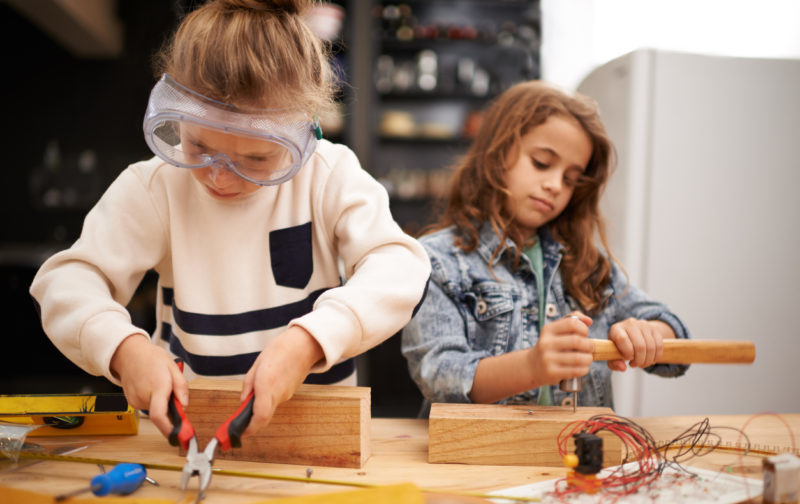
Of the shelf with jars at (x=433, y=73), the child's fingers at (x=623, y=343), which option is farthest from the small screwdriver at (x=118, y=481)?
the shelf with jars at (x=433, y=73)

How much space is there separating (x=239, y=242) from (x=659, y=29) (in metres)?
2.43

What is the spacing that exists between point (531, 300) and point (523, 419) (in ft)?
1.59

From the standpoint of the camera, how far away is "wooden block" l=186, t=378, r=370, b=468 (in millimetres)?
784

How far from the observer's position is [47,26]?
322 centimetres

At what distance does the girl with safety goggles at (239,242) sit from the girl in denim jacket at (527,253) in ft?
0.76

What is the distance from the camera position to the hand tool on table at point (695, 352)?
2.85 feet

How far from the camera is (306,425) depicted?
79 centimetres

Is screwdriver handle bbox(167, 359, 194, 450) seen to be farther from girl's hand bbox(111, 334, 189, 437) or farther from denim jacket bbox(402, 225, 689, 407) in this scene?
denim jacket bbox(402, 225, 689, 407)

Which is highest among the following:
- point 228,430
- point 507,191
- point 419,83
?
point 419,83

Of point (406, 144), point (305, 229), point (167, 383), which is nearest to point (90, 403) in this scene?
point (167, 383)

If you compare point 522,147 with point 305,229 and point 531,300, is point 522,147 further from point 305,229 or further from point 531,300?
point 305,229

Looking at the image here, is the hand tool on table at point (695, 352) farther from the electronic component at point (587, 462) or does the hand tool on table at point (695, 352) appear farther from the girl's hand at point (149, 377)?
the girl's hand at point (149, 377)

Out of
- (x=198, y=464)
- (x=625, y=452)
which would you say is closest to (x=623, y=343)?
(x=625, y=452)

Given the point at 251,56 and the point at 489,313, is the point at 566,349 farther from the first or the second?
the point at 251,56
